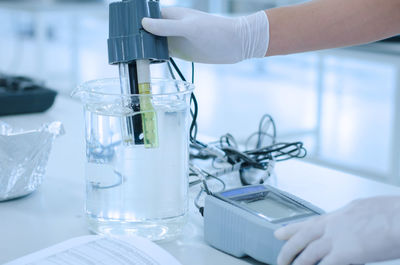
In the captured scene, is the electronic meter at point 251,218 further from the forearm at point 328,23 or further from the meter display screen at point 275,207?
the forearm at point 328,23

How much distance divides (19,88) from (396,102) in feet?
4.97

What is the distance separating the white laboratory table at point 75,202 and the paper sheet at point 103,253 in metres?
0.04

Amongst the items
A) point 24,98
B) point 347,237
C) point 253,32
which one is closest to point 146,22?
point 253,32

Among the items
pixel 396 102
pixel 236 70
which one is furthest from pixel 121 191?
pixel 236 70

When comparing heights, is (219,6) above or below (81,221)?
above

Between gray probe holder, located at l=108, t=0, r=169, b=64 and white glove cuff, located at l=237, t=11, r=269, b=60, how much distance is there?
239mm

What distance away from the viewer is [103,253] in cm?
62

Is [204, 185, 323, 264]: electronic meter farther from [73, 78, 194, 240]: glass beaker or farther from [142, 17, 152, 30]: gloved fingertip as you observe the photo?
[142, 17, 152, 30]: gloved fingertip

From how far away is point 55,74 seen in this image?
4.70m

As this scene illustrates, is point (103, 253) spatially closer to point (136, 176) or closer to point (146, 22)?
point (136, 176)

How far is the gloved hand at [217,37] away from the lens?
0.85 m

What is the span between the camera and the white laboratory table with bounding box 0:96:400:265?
0.67 meters

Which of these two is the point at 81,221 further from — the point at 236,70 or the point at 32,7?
the point at 236,70

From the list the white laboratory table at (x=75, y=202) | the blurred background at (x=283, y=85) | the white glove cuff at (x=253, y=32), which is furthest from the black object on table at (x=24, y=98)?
the white glove cuff at (x=253, y=32)
